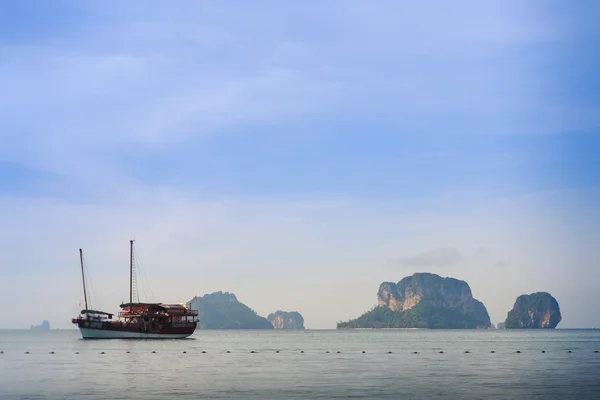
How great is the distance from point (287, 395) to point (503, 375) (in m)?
32.9

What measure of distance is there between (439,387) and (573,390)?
11596mm

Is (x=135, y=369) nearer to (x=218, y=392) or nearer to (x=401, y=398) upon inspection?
(x=218, y=392)

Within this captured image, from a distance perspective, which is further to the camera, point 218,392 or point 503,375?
point 503,375

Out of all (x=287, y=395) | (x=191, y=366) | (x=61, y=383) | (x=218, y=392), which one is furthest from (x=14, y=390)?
(x=191, y=366)

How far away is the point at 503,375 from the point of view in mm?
83625

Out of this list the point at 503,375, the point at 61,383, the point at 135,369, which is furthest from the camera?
the point at 135,369

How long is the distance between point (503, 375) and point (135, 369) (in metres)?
43.6

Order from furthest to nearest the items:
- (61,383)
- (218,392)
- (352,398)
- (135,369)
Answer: (135,369) < (61,383) < (218,392) < (352,398)

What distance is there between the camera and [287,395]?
61.1m

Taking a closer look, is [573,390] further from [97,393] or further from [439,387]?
[97,393]

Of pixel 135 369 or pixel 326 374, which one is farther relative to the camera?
pixel 135 369

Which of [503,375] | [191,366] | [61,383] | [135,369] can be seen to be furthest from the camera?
[191,366]

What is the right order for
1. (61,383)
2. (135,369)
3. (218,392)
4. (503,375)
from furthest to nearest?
(135,369), (503,375), (61,383), (218,392)

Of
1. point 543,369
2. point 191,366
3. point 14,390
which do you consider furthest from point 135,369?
point 543,369
